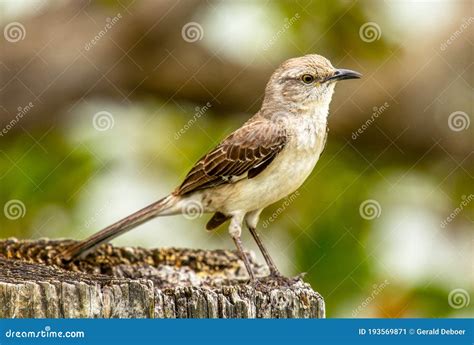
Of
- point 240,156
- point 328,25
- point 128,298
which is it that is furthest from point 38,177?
point 128,298

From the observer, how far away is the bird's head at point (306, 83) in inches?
293

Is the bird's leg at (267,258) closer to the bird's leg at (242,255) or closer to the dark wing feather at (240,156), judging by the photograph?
the bird's leg at (242,255)

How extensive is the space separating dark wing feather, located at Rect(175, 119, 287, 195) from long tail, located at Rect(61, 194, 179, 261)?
0.16 metres

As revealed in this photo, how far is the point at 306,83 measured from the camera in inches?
294

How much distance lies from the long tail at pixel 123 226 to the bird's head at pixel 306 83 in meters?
1.15

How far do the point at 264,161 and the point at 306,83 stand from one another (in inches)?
27.2

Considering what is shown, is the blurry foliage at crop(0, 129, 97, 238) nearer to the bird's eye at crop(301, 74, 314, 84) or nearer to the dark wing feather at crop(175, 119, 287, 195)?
the dark wing feather at crop(175, 119, 287, 195)

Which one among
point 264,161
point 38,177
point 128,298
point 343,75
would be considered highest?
point 38,177

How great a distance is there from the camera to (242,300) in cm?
532

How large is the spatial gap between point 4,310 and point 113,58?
493cm

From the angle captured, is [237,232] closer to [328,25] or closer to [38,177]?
[38,177]

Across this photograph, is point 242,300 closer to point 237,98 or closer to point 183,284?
point 183,284

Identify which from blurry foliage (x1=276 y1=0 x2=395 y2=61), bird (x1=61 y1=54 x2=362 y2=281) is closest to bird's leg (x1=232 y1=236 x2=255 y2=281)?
bird (x1=61 y1=54 x2=362 y2=281)

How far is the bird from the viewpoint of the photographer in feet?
23.9
